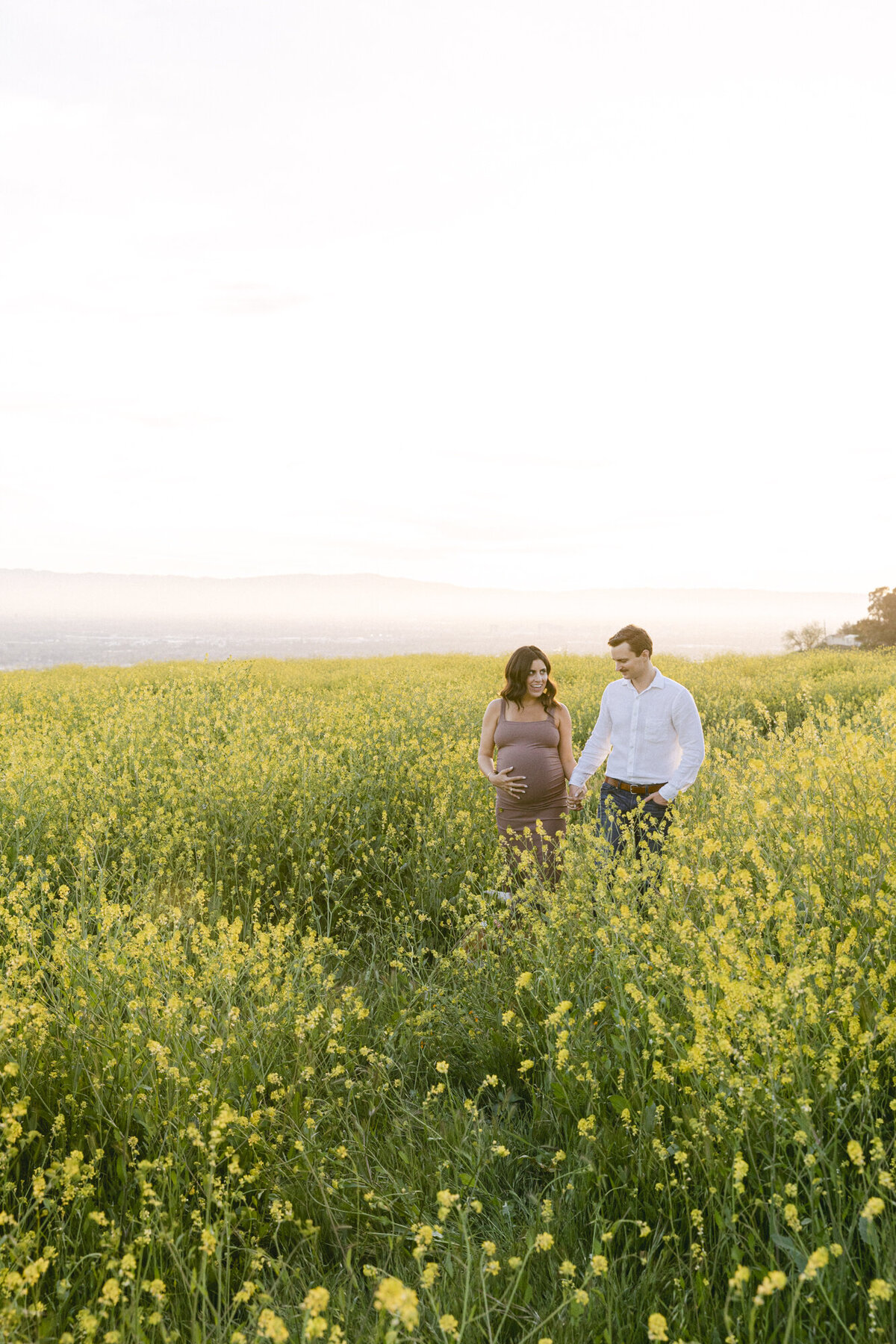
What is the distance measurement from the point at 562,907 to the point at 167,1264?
2.09 metres

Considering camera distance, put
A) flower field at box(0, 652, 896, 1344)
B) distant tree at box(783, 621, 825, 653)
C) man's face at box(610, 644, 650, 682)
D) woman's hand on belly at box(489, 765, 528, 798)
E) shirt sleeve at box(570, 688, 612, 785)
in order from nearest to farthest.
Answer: flower field at box(0, 652, 896, 1344)
man's face at box(610, 644, 650, 682)
woman's hand on belly at box(489, 765, 528, 798)
shirt sleeve at box(570, 688, 612, 785)
distant tree at box(783, 621, 825, 653)

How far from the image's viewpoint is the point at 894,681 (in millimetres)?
14250

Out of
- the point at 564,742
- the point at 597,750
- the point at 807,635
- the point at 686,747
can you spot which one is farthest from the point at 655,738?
the point at 807,635

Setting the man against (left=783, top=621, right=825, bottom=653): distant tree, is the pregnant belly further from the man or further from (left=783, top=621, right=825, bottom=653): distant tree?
(left=783, top=621, right=825, bottom=653): distant tree

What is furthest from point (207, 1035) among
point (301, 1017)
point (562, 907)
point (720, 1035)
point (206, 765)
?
point (206, 765)

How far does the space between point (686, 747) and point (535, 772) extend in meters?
1.01

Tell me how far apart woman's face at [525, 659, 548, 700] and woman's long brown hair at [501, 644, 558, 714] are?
0.02 metres

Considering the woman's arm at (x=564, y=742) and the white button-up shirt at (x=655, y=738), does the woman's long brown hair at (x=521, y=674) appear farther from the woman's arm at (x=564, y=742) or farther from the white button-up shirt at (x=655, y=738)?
the white button-up shirt at (x=655, y=738)

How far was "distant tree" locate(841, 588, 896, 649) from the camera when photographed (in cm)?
4503

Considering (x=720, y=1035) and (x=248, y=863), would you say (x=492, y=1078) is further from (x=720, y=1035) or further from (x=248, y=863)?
(x=248, y=863)

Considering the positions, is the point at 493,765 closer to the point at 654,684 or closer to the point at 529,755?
the point at 529,755

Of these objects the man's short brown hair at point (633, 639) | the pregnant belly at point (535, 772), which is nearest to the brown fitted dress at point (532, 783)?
the pregnant belly at point (535, 772)

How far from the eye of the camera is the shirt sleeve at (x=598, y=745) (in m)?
5.43

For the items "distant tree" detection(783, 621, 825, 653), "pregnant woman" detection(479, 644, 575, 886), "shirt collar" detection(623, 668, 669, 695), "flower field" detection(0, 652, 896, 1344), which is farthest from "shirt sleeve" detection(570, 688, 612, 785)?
"distant tree" detection(783, 621, 825, 653)
